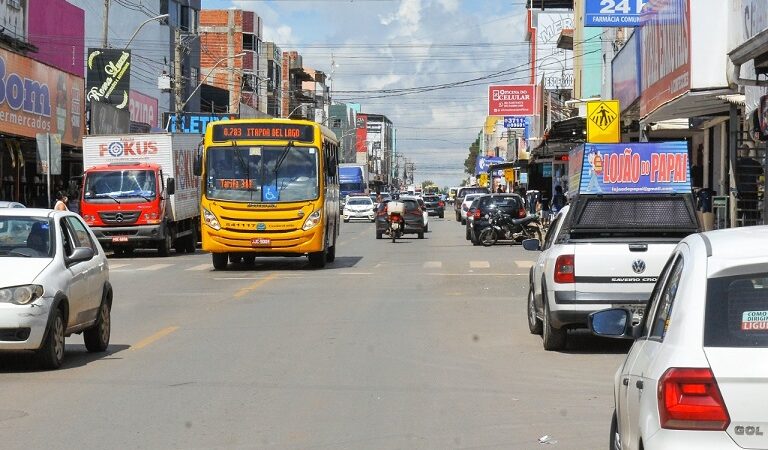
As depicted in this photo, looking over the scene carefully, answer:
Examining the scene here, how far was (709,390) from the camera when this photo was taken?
15.3 ft

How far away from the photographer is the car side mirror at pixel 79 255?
12.4m

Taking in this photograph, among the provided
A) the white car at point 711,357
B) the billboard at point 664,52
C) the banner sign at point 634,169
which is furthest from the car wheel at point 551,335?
the billboard at point 664,52

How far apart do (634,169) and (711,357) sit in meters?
10.2

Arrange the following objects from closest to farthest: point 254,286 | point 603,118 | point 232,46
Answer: point 254,286 → point 603,118 → point 232,46

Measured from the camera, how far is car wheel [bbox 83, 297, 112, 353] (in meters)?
13.4

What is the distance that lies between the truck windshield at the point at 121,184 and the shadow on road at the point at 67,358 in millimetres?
20422

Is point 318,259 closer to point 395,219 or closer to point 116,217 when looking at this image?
point 116,217

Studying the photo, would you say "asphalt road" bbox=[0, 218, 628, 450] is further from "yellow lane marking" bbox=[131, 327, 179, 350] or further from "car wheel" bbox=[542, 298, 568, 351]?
"car wheel" bbox=[542, 298, 568, 351]

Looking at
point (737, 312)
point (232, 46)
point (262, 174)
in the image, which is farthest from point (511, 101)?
point (737, 312)

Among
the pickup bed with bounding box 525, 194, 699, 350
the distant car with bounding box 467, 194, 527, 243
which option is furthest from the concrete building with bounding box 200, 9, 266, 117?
the pickup bed with bounding box 525, 194, 699, 350

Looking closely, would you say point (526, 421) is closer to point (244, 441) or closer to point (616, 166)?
point (244, 441)

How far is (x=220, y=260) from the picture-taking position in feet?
93.8

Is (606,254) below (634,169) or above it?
below

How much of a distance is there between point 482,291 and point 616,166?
7.67m
